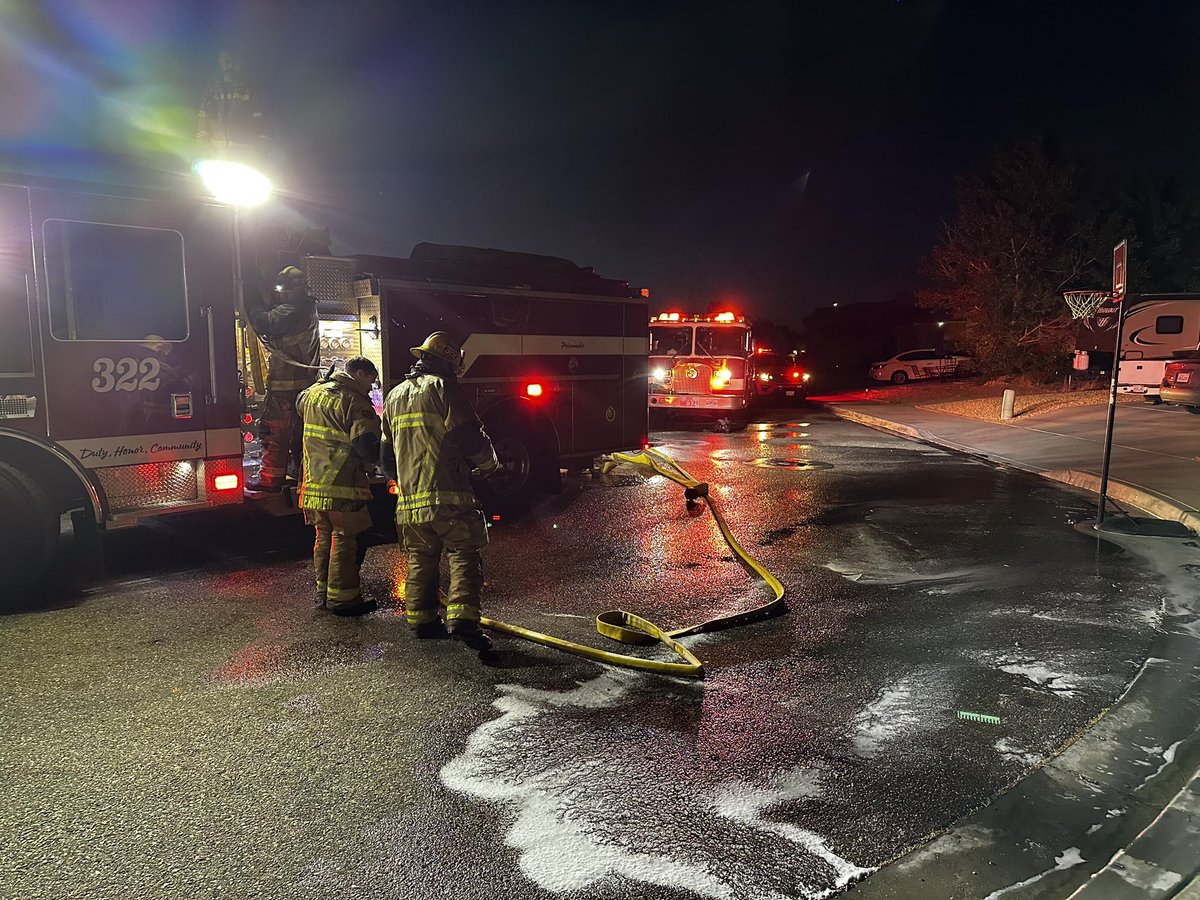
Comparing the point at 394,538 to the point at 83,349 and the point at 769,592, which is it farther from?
the point at 769,592

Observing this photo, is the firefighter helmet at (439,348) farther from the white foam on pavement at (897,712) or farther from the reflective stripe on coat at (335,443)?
the white foam on pavement at (897,712)

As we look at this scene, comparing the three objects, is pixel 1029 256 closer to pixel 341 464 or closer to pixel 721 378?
pixel 721 378

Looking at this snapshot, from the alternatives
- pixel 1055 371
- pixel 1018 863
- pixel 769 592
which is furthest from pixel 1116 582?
pixel 1055 371

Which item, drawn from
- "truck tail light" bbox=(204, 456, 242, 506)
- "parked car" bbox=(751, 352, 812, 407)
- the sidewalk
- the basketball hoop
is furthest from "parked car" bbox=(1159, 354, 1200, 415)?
"truck tail light" bbox=(204, 456, 242, 506)

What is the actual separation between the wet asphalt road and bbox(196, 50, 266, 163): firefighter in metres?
3.49

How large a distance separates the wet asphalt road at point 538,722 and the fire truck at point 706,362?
388 inches

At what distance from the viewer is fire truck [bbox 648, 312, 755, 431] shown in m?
16.7

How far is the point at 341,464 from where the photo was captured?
5289 mm

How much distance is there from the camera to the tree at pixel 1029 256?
2445 centimetres

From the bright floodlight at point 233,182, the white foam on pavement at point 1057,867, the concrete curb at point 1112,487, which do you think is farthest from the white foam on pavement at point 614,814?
the concrete curb at point 1112,487

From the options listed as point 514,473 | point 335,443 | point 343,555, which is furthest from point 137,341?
point 514,473

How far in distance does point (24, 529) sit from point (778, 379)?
73.7ft

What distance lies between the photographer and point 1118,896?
8.59ft

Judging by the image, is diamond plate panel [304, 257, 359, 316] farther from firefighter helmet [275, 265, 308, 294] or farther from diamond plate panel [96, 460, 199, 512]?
diamond plate panel [96, 460, 199, 512]
